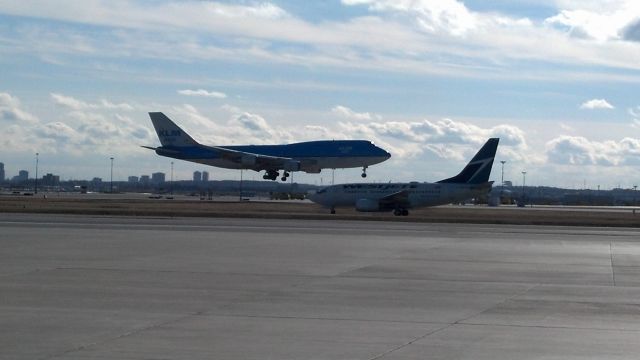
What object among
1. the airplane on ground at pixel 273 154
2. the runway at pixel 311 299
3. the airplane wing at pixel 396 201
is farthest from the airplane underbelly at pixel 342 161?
the runway at pixel 311 299

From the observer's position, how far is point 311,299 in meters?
15.2

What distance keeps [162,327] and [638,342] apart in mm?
6018

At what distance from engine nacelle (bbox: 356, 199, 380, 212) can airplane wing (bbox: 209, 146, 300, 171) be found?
12802 millimetres

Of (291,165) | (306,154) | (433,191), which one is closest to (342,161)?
(306,154)

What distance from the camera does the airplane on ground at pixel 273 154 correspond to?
75.2 m

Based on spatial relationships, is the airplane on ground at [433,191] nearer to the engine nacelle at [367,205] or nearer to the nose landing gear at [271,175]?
the engine nacelle at [367,205]

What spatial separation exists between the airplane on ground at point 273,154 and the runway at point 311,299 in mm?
46123

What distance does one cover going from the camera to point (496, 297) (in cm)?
1594

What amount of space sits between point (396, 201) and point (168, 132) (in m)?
25.9

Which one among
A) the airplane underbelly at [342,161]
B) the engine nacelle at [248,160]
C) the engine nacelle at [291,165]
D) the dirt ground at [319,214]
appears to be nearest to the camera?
the dirt ground at [319,214]

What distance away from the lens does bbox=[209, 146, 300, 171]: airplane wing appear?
2928 inches

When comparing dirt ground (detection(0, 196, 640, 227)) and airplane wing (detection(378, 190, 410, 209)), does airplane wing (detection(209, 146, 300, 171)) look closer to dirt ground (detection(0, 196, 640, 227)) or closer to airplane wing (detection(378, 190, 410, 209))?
dirt ground (detection(0, 196, 640, 227))

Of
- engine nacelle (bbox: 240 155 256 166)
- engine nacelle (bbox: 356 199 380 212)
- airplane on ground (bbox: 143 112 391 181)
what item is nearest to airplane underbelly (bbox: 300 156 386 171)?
airplane on ground (bbox: 143 112 391 181)

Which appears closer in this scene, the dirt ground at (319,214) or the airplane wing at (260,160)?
the dirt ground at (319,214)
